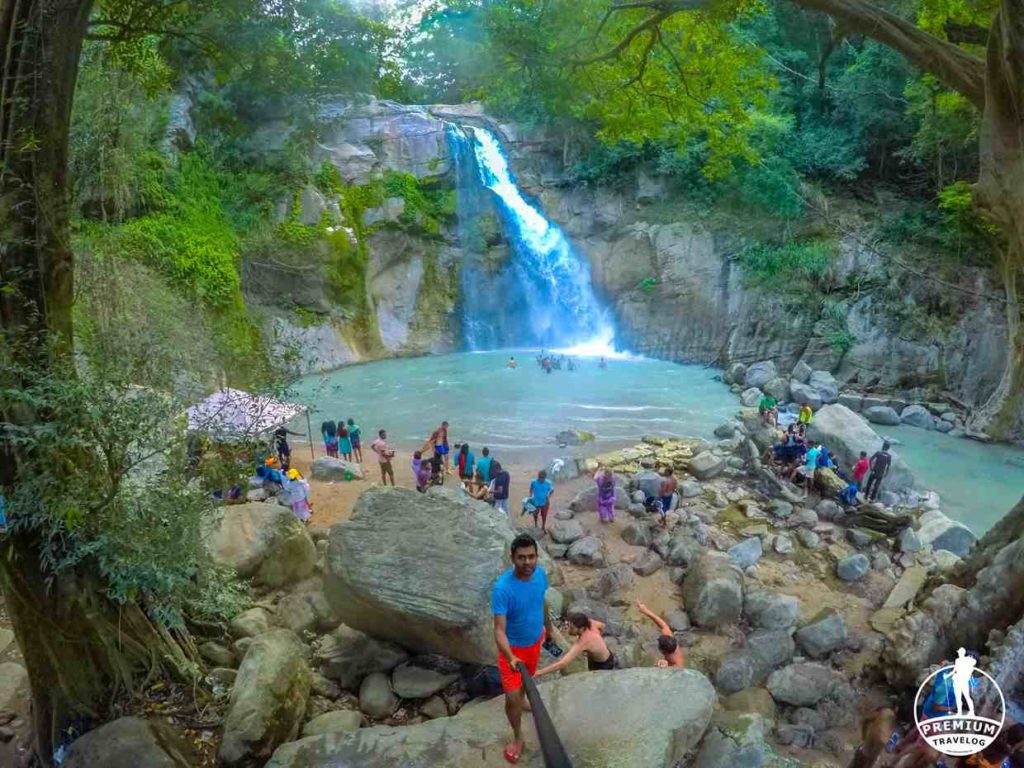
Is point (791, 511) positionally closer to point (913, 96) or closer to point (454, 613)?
point (454, 613)

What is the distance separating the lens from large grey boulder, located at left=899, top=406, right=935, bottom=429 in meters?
17.1

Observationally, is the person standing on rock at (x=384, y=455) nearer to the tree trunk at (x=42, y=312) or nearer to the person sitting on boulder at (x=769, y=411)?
the tree trunk at (x=42, y=312)

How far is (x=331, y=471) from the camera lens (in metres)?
12.2

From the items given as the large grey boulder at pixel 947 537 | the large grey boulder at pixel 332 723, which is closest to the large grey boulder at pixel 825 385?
the large grey boulder at pixel 947 537

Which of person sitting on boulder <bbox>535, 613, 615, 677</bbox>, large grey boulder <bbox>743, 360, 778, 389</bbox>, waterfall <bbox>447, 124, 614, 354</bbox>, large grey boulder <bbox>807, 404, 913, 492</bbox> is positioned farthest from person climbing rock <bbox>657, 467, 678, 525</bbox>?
waterfall <bbox>447, 124, 614, 354</bbox>

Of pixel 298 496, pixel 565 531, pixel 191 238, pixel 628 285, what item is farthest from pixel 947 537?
pixel 191 238

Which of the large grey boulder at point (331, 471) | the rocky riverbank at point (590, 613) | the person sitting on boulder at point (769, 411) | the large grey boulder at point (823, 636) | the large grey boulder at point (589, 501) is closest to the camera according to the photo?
the rocky riverbank at point (590, 613)

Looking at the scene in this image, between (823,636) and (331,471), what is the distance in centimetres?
897

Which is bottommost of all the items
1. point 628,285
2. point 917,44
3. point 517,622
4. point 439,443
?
point 439,443

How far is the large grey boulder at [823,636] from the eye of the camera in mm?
6672

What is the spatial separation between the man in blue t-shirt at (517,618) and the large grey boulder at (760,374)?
57.6 ft

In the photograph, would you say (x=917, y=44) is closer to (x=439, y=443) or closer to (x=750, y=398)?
(x=439, y=443)

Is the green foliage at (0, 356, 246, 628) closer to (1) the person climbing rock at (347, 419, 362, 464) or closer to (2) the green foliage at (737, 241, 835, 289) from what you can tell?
(1) the person climbing rock at (347, 419, 362, 464)

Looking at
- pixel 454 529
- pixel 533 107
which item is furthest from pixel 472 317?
pixel 454 529
